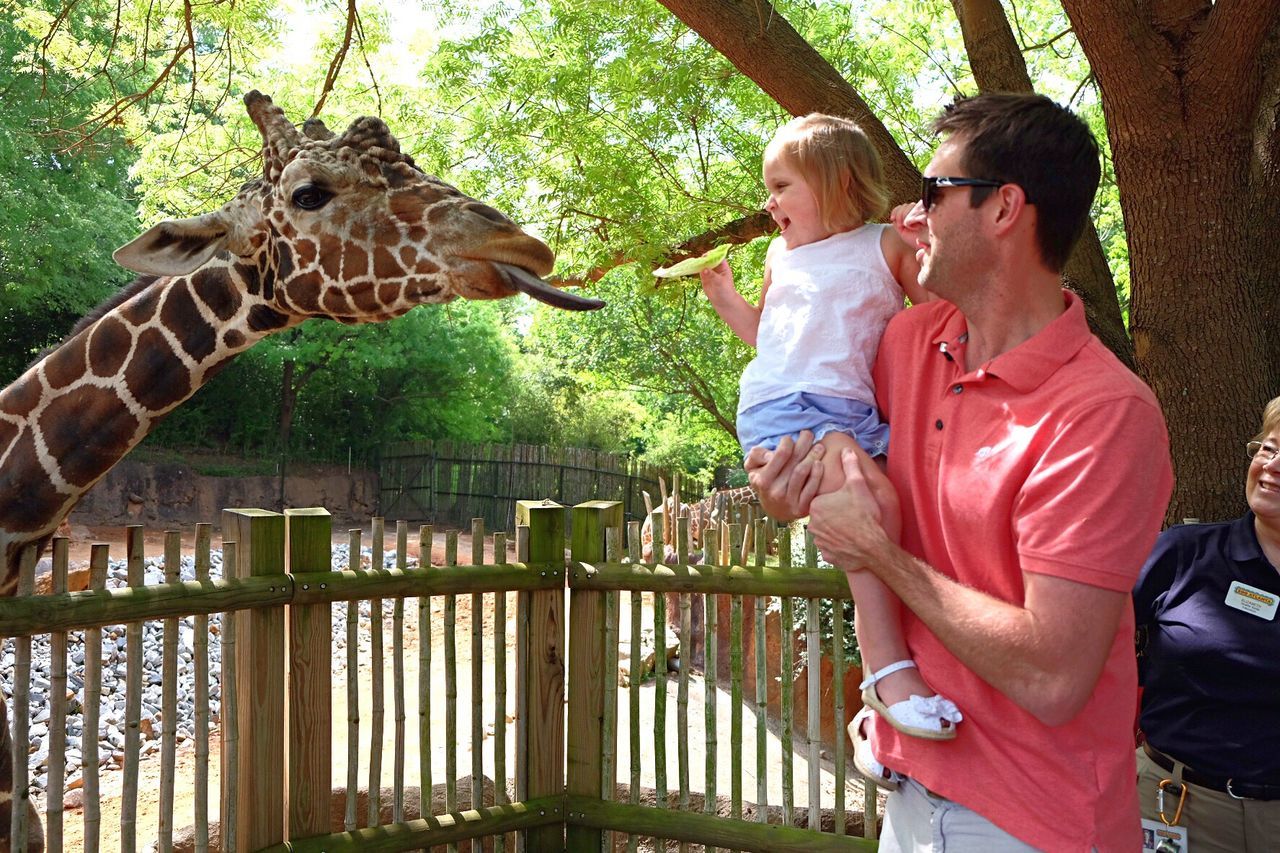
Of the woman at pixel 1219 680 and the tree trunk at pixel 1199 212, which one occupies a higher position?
the tree trunk at pixel 1199 212

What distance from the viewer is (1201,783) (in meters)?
2.63

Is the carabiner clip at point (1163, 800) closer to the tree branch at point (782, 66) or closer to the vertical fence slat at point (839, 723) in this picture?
the vertical fence slat at point (839, 723)

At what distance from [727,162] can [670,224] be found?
2126 mm

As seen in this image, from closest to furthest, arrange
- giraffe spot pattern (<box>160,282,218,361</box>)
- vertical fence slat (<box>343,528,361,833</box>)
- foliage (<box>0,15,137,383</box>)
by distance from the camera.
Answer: giraffe spot pattern (<box>160,282,218,361</box>), vertical fence slat (<box>343,528,361,833</box>), foliage (<box>0,15,137,383</box>)

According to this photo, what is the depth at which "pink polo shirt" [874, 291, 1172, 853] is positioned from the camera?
1470mm

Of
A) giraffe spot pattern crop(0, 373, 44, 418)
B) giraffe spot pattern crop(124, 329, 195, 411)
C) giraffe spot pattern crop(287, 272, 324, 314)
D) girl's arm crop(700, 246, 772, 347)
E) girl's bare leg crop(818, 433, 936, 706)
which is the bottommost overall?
girl's bare leg crop(818, 433, 936, 706)

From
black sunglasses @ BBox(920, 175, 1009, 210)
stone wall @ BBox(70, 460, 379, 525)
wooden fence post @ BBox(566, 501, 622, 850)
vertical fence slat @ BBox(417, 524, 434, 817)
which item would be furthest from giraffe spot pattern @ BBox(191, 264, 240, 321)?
stone wall @ BBox(70, 460, 379, 525)

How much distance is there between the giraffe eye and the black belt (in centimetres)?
284

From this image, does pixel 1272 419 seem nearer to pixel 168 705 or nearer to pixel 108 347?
pixel 168 705

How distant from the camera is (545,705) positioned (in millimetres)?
3859

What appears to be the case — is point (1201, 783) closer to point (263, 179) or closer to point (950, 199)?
point (950, 199)

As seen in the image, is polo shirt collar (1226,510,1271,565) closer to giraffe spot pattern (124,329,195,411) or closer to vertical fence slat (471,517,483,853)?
vertical fence slat (471,517,483,853)

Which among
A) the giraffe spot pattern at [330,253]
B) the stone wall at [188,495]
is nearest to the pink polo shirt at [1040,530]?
the giraffe spot pattern at [330,253]

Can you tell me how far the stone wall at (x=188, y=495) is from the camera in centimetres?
1736
